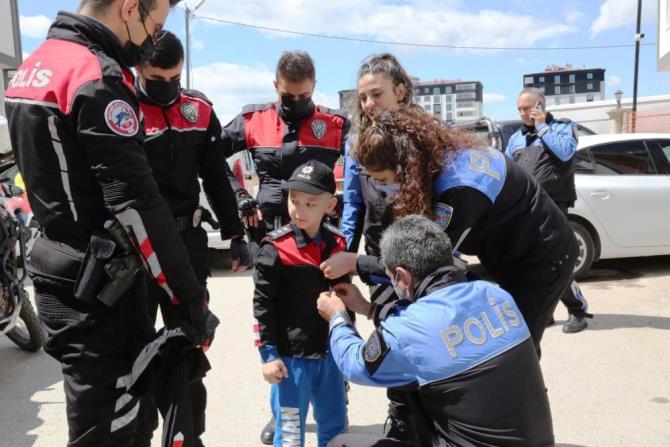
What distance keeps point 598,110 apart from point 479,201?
823 inches

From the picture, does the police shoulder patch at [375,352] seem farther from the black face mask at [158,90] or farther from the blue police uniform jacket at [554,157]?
the blue police uniform jacket at [554,157]

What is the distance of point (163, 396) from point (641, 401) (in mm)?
2913

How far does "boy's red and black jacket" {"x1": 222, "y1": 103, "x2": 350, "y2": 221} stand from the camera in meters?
3.42

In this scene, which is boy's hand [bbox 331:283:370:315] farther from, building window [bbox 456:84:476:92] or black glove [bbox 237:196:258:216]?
building window [bbox 456:84:476:92]

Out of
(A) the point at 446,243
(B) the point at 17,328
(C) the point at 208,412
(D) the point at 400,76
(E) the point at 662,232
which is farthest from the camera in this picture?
(E) the point at 662,232

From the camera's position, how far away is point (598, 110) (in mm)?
20766

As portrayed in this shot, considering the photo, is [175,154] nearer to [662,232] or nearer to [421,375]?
[421,375]

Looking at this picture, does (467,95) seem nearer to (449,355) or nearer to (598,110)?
(598,110)

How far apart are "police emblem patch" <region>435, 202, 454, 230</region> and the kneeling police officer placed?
6.1 inches

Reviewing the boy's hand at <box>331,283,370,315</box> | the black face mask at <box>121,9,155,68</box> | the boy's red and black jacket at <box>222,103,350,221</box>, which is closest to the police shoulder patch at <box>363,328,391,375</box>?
the boy's hand at <box>331,283,370,315</box>

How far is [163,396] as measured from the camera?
6.38 feet

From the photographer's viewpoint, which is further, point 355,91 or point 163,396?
point 355,91

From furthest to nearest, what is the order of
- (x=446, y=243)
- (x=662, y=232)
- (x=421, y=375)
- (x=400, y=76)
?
(x=662, y=232)
(x=400, y=76)
(x=446, y=243)
(x=421, y=375)

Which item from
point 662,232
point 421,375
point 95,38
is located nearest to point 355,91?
point 95,38
